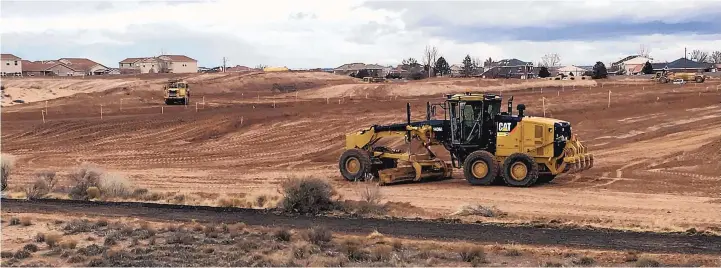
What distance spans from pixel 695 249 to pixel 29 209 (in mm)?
15917

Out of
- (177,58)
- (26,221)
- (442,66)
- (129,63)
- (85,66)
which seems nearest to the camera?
(26,221)

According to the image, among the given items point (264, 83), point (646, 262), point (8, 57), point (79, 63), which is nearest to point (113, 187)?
point (646, 262)

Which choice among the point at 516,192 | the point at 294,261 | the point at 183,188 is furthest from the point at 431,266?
the point at 183,188

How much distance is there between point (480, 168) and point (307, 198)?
612cm

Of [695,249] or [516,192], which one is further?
[516,192]

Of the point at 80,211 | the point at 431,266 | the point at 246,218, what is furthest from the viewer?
the point at 80,211

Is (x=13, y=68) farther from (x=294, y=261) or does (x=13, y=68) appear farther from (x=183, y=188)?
(x=294, y=261)

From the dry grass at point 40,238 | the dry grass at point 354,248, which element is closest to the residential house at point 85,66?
the dry grass at point 40,238

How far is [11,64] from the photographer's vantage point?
15750 cm

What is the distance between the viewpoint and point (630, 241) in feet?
55.0

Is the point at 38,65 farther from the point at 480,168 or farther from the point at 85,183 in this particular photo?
the point at 480,168

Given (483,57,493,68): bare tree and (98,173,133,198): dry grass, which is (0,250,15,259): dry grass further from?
(483,57,493,68): bare tree

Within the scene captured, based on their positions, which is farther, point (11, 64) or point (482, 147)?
point (11, 64)

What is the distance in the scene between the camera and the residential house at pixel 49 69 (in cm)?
16088
